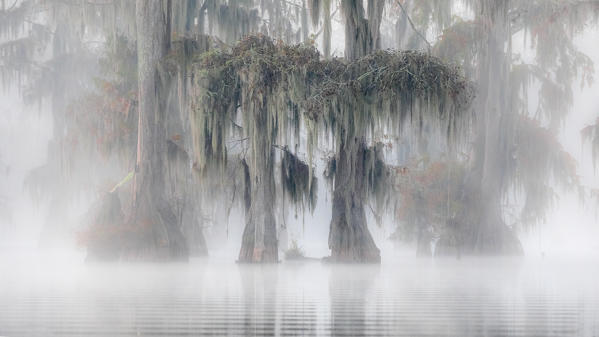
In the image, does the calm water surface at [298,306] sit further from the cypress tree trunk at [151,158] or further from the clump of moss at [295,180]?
the clump of moss at [295,180]

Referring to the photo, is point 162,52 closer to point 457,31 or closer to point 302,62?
point 302,62

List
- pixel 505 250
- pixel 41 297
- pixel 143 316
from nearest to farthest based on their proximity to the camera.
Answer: pixel 143 316 → pixel 41 297 → pixel 505 250

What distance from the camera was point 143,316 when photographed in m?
7.41

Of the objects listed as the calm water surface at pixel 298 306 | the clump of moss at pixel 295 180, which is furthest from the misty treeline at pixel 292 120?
the calm water surface at pixel 298 306

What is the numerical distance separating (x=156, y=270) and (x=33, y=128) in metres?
41.4

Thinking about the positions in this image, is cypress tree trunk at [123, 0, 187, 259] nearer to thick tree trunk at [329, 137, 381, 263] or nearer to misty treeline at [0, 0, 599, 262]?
misty treeline at [0, 0, 599, 262]

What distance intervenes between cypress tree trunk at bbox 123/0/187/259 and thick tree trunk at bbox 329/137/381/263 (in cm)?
351

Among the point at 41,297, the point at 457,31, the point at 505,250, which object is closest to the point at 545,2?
the point at 457,31

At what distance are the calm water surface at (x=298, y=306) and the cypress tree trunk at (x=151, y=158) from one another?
197 inches

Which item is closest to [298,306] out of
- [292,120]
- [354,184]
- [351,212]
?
[292,120]

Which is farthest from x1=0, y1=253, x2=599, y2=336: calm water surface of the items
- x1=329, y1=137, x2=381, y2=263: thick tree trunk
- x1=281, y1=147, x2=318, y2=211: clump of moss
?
x1=281, y1=147, x2=318, y2=211: clump of moss

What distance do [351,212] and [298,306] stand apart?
411 inches

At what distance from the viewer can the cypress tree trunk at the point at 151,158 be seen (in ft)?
62.3

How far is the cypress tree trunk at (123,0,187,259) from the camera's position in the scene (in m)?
19.0
